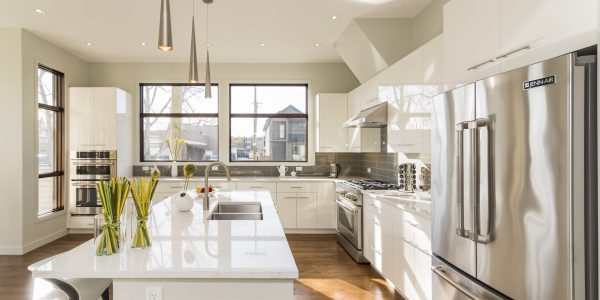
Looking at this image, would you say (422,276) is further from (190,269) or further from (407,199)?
(190,269)

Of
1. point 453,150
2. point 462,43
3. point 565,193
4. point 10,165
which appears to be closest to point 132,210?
point 453,150

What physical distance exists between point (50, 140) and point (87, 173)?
0.68 metres

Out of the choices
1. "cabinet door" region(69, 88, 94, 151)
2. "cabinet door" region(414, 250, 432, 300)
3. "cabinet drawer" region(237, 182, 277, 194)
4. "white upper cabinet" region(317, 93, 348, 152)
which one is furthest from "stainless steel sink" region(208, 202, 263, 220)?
"cabinet door" region(69, 88, 94, 151)

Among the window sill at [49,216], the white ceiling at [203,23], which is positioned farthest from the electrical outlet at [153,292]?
the window sill at [49,216]

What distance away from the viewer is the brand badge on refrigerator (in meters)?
1.29

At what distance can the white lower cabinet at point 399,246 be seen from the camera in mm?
2525

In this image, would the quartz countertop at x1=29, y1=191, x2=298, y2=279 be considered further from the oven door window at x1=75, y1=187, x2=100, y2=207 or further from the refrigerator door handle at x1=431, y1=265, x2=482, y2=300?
the oven door window at x1=75, y1=187, x2=100, y2=207

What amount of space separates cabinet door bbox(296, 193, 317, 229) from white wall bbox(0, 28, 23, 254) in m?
3.61

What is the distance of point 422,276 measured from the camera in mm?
2553

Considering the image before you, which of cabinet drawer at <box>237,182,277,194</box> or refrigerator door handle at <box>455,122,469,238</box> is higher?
refrigerator door handle at <box>455,122,469,238</box>

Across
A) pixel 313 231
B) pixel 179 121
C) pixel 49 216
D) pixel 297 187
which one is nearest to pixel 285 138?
pixel 297 187

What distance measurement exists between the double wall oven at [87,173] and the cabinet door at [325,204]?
3142 millimetres

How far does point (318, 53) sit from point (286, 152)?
69.7 inches

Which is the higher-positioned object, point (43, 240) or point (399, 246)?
point (399, 246)
